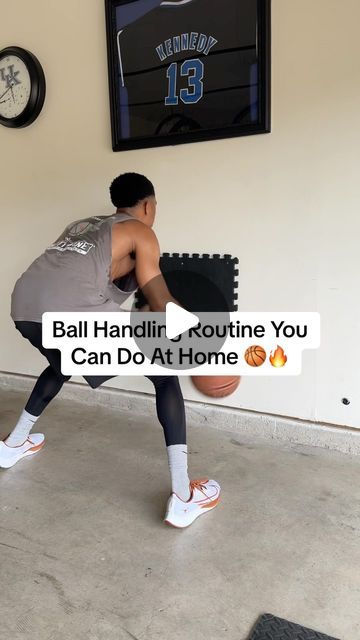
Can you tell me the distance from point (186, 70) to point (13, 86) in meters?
1.20

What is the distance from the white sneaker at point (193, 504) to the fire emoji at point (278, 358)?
78cm

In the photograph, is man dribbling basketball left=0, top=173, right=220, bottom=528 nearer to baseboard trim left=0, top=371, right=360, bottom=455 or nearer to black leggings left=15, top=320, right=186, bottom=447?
black leggings left=15, top=320, right=186, bottom=447

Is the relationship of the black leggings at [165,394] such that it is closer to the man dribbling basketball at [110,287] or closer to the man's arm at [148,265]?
the man dribbling basketball at [110,287]

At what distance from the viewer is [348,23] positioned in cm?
227

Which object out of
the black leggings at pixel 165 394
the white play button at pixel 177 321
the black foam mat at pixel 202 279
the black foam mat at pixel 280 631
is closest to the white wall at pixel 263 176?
the black foam mat at pixel 202 279

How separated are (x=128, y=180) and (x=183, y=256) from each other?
2.51 feet

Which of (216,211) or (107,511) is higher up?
(216,211)

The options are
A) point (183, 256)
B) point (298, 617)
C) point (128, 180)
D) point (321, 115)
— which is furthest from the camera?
point (183, 256)

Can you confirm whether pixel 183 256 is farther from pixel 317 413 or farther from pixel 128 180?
pixel 317 413

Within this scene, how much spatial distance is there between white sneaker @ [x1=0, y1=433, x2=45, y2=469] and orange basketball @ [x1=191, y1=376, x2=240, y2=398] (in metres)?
0.90

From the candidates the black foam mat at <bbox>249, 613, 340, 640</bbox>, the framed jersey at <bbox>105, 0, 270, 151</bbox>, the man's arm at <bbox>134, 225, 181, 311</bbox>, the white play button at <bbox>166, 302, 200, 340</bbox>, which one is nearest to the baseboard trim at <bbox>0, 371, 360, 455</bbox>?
the white play button at <bbox>166, 302, 200, 340</bbox>

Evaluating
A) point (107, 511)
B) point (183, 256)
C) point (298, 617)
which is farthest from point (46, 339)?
point (298, 617)

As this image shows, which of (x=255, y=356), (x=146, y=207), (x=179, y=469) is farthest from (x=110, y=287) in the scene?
(x=255, y=356)

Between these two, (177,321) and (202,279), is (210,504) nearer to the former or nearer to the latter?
(177,321)
